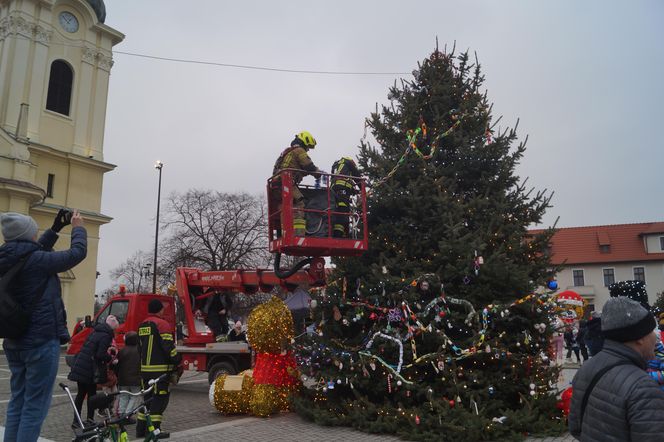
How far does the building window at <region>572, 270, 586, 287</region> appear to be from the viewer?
2071 inches

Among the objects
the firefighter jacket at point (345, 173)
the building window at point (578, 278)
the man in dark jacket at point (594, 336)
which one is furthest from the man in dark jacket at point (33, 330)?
the building window at point (578, 278)

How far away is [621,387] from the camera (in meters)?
2.57

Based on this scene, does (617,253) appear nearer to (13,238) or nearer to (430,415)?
(430,415)

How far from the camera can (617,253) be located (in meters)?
52.2

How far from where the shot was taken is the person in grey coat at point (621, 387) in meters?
2.47

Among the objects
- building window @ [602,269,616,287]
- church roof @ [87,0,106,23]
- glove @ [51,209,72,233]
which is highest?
church roof @ [87,0,106,23]

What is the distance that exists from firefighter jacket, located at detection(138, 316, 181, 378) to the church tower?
27022 millimetres

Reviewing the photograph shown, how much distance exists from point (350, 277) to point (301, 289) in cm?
187

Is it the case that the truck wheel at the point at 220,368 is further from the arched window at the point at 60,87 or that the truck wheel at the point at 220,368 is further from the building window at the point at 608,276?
the building window at the point at 608,276

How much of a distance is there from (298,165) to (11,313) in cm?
611

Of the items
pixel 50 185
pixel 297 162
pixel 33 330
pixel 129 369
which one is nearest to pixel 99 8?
pixel 50 185

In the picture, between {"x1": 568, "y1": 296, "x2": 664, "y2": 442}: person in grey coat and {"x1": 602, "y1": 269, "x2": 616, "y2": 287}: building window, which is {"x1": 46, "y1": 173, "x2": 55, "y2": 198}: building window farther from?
{"x1": 602, "y1": 269, "x2": 616, "y2": 287}: building window

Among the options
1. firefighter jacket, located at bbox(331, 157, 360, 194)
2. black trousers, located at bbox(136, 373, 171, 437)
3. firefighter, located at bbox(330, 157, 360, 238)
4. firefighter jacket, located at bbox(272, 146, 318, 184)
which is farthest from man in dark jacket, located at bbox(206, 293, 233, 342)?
black trousers, located at bbox(136, 373, 171, 437)

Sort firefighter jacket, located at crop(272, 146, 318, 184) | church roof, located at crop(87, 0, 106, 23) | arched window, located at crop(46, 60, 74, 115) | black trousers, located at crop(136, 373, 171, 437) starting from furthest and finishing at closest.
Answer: church roof, located at crop(87, 0, 106, 23) < arched window, located at crop(46, 60, 74, 115) < firefighter jacket, located at crop(272, 146, 318, 184) < black trousers, located at crop(136, 373, 171, 437)
